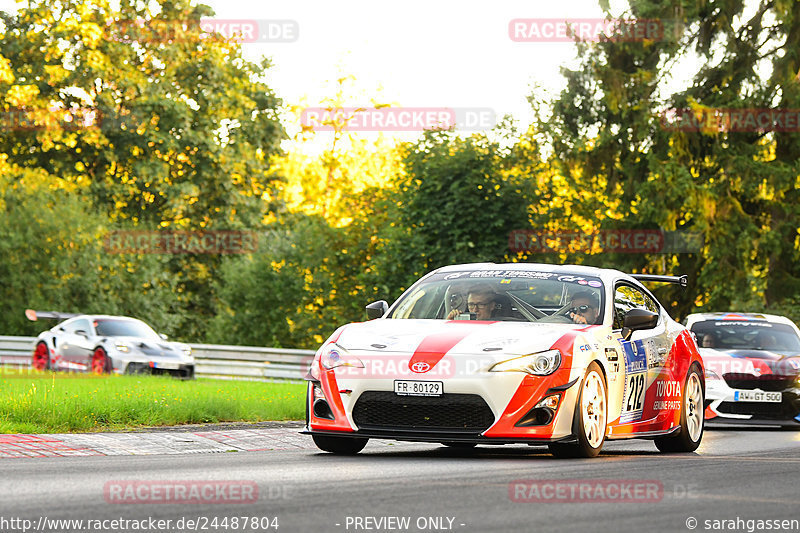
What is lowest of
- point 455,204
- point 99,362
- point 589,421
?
point 99,362

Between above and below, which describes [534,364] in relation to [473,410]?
above

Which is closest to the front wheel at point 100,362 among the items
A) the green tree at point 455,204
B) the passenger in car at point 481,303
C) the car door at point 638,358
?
the green tree at point 455,204

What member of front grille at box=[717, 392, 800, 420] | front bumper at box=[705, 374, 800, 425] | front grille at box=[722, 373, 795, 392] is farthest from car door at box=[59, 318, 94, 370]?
front grille at box=[722, 373, 795, 392]

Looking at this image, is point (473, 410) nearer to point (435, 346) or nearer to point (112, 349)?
point (435, 346)

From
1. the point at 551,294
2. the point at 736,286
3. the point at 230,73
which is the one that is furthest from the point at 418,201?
the point at 551,294

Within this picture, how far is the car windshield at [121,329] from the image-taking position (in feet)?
93.2

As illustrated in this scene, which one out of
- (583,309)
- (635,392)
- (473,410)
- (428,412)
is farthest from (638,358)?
(428,412)

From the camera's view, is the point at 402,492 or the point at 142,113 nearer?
the point at 402,492

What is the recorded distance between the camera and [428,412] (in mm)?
10430

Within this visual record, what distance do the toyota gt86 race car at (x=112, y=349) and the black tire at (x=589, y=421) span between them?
1744 centimetres

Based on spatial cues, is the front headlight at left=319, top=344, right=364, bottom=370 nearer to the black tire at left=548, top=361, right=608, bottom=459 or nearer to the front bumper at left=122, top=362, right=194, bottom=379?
the black tire at left=548, top=361, right=608, bottom=459

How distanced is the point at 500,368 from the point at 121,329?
1957 centimetres

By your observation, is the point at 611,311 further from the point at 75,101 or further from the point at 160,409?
the point at 75,101

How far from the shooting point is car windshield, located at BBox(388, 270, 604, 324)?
11.7 meters
